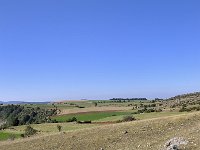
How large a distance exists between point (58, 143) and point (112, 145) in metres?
6.55

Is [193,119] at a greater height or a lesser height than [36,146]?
greater

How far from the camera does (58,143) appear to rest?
118 feet

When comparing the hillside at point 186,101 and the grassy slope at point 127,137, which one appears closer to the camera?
the grassy slope at point 127,137

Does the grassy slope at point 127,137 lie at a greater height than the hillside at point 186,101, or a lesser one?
lesser

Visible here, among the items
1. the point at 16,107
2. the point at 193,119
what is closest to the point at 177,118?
the point at 193,119

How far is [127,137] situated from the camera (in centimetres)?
3291

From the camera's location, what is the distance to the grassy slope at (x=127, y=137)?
29047 mm

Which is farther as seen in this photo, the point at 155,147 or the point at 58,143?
the point at 58,143

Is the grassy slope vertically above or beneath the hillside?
beneath

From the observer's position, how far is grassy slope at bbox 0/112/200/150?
29.0 m

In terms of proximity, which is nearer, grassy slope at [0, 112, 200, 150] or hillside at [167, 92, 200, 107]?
grassy slope at [0, 112, 200, 150]

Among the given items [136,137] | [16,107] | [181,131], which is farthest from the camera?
[16,107]

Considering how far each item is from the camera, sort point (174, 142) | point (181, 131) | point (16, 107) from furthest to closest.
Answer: point (16, 107)
point (181, 131)
point (174, 142)

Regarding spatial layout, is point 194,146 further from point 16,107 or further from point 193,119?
point 16,107
